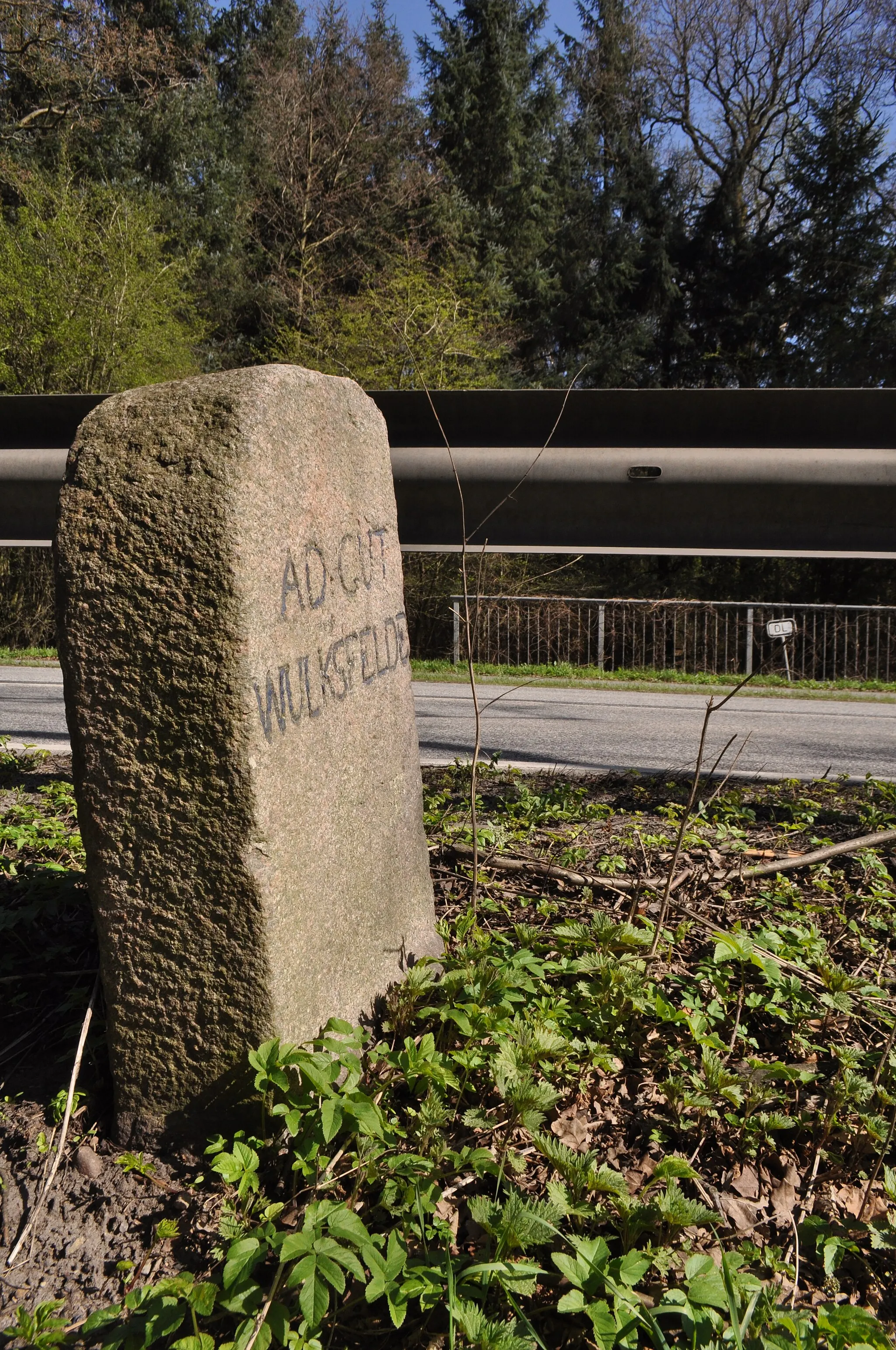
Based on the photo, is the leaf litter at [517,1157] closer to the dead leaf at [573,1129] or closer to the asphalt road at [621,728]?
the dead leaf at [573,1129]

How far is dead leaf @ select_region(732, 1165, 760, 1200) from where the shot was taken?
6.68 ft

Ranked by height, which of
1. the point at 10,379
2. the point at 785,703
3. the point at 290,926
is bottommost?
the point at 785,703

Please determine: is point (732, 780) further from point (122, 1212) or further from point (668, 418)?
point (122, 1212)

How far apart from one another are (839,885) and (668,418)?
1.77 m

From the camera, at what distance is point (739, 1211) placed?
1979 millimetres

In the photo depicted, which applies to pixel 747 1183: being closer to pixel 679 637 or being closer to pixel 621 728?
pixel 621 728

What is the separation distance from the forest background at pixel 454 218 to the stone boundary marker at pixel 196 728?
618 inches

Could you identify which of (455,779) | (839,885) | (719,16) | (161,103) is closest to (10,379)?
(161,103)

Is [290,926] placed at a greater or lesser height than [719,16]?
lesser

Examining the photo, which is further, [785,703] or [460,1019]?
[785,703]

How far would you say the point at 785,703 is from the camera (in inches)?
406

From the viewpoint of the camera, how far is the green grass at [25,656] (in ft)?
41.6

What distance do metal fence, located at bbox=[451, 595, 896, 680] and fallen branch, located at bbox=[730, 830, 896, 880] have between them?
462 inches

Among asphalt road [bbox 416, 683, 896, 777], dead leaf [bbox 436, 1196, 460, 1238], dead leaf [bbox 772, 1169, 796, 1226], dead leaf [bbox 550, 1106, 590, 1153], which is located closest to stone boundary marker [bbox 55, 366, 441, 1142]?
dead leaf [bbox 436, 1196, 460, 1238]
